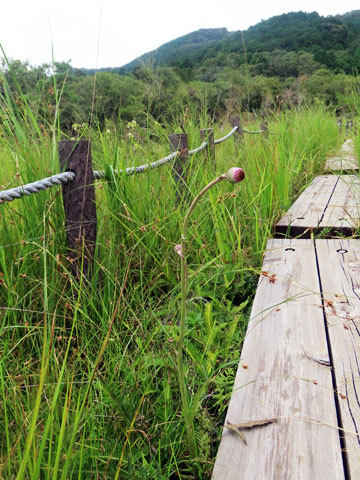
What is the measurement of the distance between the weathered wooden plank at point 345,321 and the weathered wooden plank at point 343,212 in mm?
227

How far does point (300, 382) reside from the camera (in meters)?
1.07

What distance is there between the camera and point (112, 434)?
1.03m

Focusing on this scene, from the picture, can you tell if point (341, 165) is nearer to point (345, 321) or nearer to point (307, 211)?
point (307, 211)

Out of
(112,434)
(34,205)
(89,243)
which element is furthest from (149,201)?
(112,434)

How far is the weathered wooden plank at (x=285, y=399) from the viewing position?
2.68 feet

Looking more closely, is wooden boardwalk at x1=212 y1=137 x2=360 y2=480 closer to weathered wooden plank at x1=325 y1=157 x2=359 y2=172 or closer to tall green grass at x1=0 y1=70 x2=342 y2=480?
tall green grass at x1=0 y1=70 x2=342 y2=480

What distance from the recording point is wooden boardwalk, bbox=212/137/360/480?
0.83 m

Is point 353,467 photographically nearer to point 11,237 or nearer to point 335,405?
point 335,405

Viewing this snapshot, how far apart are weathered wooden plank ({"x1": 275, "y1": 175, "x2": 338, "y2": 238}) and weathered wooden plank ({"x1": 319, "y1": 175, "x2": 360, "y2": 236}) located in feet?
0.14

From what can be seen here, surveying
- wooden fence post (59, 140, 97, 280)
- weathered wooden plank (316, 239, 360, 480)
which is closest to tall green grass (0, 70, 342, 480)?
wooden fence post (59, 140, 97, 280)

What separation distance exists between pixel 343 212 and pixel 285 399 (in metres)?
1.99

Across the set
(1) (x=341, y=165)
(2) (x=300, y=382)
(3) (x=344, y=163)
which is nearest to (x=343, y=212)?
(1) (x=341, y=165)

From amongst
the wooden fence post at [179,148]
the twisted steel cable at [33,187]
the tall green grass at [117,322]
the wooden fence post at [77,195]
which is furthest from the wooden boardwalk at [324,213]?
the twisted steel cable at [33,187]

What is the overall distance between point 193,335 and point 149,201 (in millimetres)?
894
